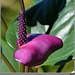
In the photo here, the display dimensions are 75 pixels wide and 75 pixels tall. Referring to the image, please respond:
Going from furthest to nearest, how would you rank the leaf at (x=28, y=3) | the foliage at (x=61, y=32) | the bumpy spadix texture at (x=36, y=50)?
the leaf at (x=28, y=3), the foliage at (x=61, y=32), the bumpy spadix texture at (x=36, y=50)

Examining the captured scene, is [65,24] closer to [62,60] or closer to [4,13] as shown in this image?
[62,60]

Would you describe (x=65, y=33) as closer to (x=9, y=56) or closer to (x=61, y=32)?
(x=61, y=32)

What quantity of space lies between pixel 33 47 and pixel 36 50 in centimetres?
1

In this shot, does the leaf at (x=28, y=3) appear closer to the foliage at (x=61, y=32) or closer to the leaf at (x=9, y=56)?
the foliage at (x=61, y=32)

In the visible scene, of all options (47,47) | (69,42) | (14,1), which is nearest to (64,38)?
(69,42)

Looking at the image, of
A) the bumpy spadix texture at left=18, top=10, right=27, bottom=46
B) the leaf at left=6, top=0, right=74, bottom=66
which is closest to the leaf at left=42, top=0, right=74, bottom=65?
the leaf at left=6, top=0, right=74, bottom=66

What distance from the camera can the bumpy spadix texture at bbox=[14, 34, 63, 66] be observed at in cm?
41

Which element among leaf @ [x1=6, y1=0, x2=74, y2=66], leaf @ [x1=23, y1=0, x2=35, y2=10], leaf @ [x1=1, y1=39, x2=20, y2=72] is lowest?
leaf @ [x1=1, y1=39, x2=20, y2=72]

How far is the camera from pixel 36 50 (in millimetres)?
443

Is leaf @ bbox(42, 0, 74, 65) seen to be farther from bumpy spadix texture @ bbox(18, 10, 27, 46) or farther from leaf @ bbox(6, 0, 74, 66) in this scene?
bumpy spadix texture @ bbox(18, 10, 27, 46)

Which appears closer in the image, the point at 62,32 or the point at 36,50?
the point at 36,50

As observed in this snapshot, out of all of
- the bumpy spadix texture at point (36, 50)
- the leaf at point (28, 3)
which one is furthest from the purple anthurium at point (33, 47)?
the leaf at point (28, 3)

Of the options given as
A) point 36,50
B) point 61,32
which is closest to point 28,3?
point 61,32

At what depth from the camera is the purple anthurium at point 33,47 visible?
0.41m
